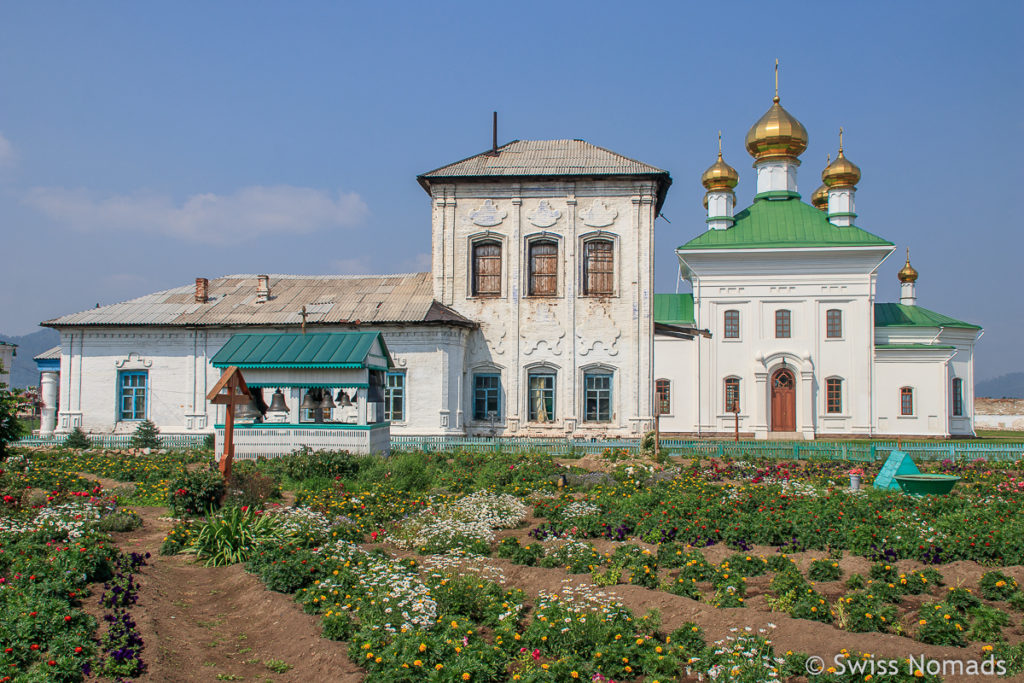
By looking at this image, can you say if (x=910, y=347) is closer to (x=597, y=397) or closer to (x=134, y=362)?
(x=597, y=397)

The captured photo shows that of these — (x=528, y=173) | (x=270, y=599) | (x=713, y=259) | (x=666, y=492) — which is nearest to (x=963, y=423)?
(x=713, y=259)

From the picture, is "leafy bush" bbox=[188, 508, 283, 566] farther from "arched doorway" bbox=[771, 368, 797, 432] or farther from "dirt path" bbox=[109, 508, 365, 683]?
"arched doorway" bbox=[771, 368, 797, 432]

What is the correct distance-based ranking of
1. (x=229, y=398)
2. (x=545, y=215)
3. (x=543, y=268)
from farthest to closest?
(x=543, y=268), (x=545, y=215), (x=229, y=398)

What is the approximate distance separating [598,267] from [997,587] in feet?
53.2

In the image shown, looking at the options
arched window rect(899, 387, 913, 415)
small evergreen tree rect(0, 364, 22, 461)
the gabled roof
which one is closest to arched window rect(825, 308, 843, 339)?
arched window rect(899, 387, 913, 415)

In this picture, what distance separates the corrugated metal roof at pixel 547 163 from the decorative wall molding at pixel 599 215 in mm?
1002

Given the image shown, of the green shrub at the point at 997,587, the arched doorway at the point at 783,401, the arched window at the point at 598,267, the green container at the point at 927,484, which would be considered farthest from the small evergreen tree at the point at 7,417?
the arched doorway at the point at 783,401

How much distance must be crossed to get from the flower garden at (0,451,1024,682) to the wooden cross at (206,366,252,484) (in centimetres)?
Answer: 35

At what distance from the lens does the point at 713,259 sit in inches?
1253

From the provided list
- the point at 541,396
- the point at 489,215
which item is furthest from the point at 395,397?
the point at 489,215

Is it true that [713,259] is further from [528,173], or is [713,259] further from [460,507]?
[460,507]

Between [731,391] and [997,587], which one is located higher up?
[731,391]

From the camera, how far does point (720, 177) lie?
34656mm

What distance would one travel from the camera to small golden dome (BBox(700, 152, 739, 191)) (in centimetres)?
3447
